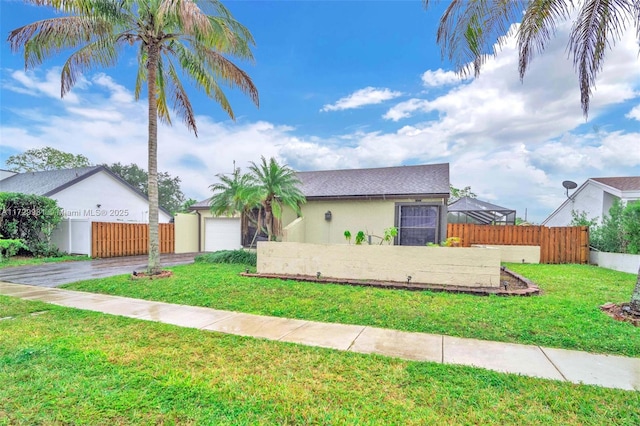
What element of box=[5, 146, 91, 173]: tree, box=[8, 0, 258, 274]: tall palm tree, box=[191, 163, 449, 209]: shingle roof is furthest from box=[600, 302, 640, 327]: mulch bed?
box=[5, 146, 91, 173]: tree

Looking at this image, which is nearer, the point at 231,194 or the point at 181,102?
the point at 181,102

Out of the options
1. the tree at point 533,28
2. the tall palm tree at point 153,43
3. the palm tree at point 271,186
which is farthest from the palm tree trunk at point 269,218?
the tree at point 533,28

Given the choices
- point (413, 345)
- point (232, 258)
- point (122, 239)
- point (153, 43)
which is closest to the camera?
point (413, 345)

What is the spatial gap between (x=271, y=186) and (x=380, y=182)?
5275mm

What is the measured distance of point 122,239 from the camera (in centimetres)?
1656

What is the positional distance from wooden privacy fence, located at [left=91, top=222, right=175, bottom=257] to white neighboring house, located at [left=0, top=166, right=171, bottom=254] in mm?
359

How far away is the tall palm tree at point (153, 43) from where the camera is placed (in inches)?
306

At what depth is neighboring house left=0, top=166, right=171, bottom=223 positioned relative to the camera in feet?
59.9

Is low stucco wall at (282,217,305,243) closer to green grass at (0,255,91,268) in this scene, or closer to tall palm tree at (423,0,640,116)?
tall palm tree at (423,0,640,116)

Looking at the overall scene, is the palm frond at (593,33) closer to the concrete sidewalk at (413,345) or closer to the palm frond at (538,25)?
the palm frond at (538,25)

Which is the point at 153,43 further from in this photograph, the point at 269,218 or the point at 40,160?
the point at 40,160

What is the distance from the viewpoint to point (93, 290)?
25.3ft

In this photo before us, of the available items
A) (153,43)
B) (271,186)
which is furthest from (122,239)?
(153,43)

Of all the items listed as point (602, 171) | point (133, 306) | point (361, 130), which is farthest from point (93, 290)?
point (602, 171)
